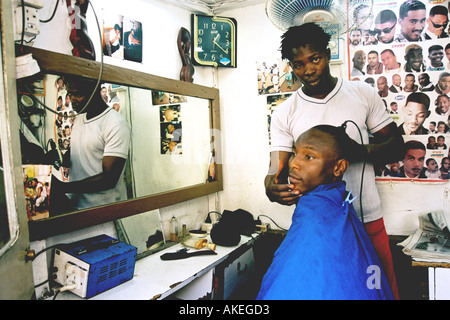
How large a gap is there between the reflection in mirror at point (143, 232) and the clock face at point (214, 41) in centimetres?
136

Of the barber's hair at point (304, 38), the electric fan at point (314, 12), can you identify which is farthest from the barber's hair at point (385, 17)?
the barber's hair at point (304, 38)

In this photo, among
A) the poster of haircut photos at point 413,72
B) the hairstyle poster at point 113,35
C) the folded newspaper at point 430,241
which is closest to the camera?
the folded newspaper at point 430,241

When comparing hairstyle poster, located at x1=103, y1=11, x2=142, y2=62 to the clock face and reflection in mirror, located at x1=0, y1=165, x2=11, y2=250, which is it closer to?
the clock face

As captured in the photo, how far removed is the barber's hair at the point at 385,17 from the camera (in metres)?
2.08

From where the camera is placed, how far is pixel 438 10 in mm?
1978

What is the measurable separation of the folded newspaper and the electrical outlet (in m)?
2.28

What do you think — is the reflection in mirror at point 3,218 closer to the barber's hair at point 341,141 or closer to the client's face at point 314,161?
the client's face at point 314,161

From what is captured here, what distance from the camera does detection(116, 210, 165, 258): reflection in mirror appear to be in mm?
1958

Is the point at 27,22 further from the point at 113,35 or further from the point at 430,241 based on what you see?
the point at 430,241

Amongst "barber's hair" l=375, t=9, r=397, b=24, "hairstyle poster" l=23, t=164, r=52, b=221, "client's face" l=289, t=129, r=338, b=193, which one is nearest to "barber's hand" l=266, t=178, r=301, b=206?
"client's face" l=289, t=129, r=338, b=193

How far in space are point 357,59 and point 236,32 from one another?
1.06m

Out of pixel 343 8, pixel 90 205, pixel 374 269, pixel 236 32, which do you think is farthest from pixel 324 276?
pixel 236 32

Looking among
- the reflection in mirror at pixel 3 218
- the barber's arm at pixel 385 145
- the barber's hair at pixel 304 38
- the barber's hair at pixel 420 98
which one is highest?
the barber's hair at pixel 304 38

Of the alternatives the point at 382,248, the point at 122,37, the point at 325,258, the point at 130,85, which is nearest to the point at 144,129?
the point at 130,85
